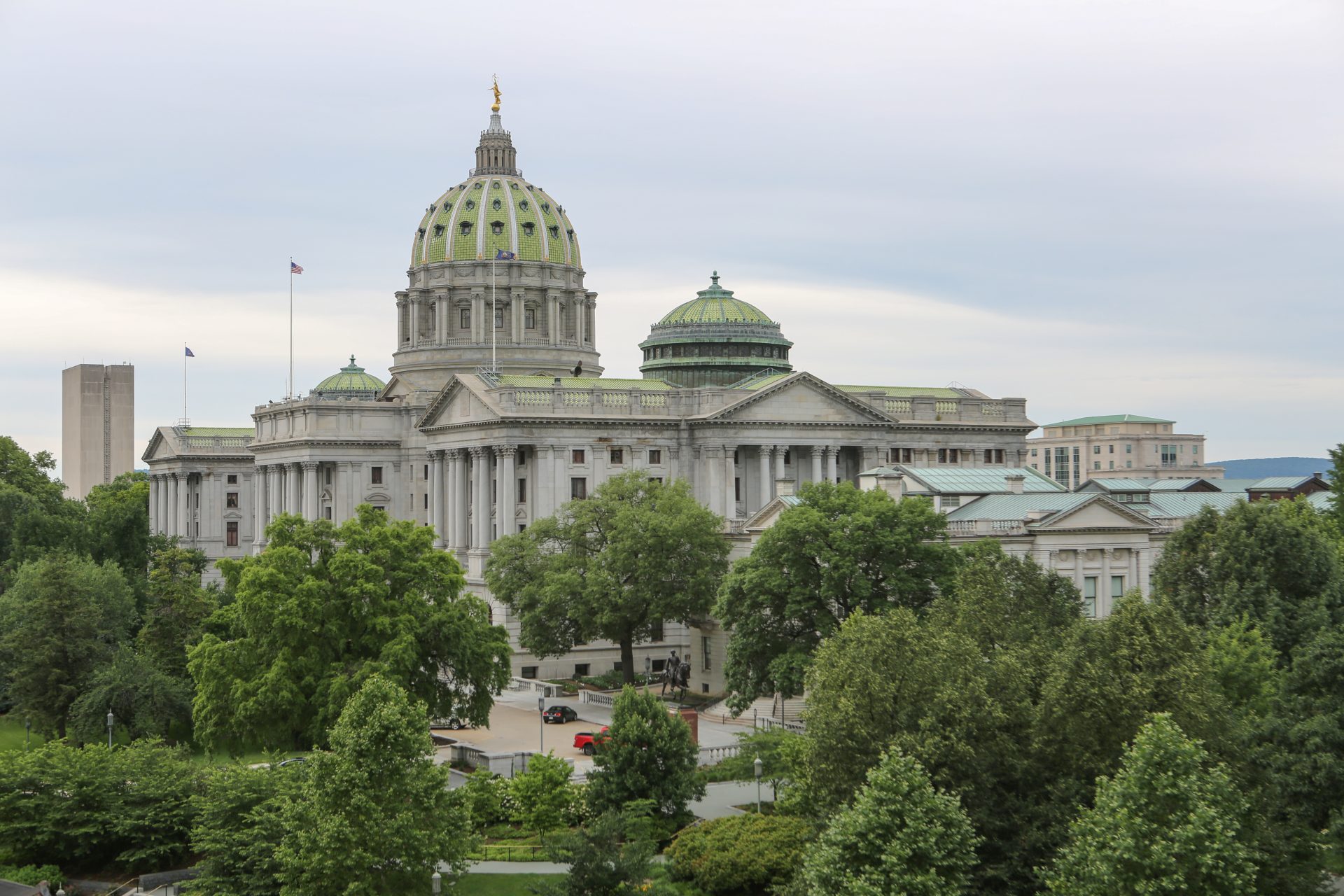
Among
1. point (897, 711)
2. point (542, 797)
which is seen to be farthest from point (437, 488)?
point (897, 711)

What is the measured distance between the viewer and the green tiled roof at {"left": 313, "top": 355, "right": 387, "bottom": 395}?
162625 mm

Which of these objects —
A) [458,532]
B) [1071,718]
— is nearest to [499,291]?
[458,532]

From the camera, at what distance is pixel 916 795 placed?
42.4 m

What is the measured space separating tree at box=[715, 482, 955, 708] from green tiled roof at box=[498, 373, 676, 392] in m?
42.6

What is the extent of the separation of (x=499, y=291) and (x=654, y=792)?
97.1 m

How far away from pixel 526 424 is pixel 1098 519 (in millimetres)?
41924

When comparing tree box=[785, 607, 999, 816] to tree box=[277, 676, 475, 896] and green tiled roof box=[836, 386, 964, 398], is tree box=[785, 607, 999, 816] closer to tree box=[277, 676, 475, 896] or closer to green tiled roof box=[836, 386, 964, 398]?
tree box=[277, 676, 475, 896]

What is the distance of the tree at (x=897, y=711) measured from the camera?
45.4m

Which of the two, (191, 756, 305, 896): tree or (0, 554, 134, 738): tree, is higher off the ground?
(0, 554, 134, 738): tree

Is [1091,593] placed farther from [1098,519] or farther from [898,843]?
[898,843]

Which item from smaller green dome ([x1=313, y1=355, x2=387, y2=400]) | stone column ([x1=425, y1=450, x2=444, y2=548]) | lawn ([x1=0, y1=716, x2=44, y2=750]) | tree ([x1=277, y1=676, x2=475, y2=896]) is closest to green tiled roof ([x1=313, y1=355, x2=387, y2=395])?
smaller green dome ([x1=313, y1=355, x2=387, y2=400])

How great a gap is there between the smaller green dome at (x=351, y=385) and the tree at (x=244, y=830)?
109 metres

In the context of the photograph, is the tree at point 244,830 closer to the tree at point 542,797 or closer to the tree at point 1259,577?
the tree at point 542,797

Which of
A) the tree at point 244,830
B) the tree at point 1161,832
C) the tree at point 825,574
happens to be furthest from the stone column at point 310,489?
the tree at point 1161,832
